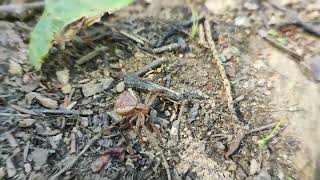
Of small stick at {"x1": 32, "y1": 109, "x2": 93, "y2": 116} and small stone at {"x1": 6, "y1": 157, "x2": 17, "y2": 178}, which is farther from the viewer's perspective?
small stick at {"x1": 32, "y1": 109, "x2": 93, "y2": 116}

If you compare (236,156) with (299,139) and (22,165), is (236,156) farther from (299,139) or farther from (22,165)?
(22,165)

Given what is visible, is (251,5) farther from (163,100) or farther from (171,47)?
(163,100)

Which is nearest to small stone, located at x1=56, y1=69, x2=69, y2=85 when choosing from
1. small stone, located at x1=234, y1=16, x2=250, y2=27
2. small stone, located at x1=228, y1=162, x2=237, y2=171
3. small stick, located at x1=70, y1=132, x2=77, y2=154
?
small stick, located at x1=70, y1=132, x2=77, y2=154

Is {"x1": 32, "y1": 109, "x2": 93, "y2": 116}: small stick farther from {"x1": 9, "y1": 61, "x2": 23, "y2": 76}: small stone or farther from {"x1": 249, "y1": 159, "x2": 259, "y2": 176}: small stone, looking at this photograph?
{"x1": 249, "y1": 159, "x2": 259, "y2": 176}: small stone

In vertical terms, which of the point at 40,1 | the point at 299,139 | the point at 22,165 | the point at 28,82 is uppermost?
the point at 40,1

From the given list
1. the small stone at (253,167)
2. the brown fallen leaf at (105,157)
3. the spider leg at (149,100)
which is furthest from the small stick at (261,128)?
the brown fallen leaf at (105,157)

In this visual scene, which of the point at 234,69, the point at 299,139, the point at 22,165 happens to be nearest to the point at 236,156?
the point at 299,139
